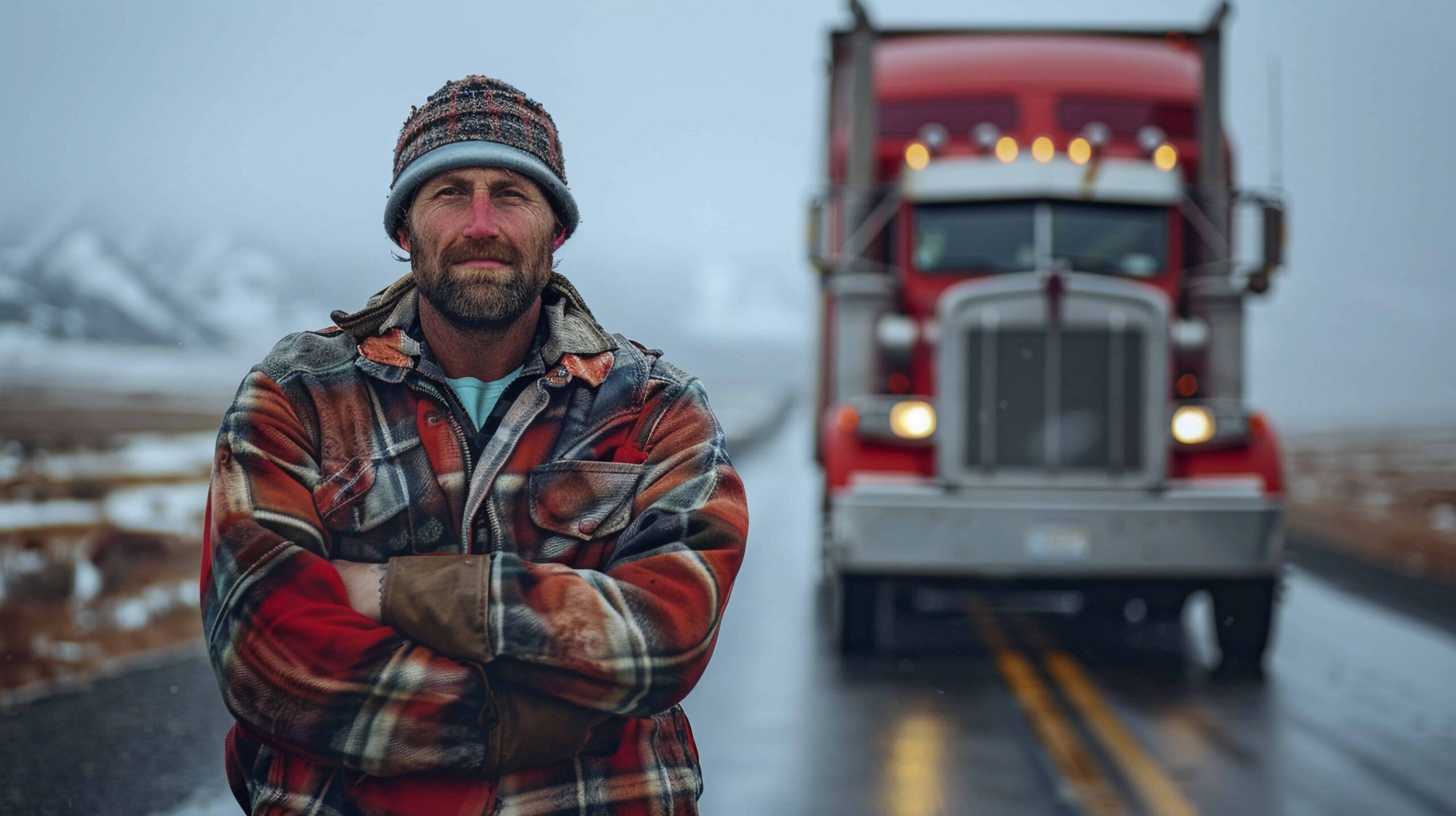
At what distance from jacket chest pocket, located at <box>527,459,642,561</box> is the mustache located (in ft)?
0.85

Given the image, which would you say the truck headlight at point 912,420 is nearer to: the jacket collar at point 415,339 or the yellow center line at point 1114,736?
the yellow center line at point 1114,736

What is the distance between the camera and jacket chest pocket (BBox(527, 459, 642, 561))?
1.78 meters

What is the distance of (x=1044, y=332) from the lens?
859cm

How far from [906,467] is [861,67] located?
282 cm

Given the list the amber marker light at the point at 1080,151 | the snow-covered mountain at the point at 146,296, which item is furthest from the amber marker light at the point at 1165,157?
the snow-covered mountain at the point at 146,296

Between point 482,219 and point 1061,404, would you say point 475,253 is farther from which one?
point 1061,404

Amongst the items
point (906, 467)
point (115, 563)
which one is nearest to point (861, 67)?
point (906, 467)

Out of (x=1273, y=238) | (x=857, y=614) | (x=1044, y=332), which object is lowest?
(x=857, y=614)

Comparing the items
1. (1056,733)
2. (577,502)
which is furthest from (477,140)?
(1056,733)

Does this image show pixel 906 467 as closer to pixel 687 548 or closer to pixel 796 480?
pixel 687 548

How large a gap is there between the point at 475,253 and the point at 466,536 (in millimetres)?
343

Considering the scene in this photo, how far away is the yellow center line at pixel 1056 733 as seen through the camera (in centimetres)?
558

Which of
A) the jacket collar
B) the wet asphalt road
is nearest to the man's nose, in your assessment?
the jacket collar

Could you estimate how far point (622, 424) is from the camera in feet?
6.09
